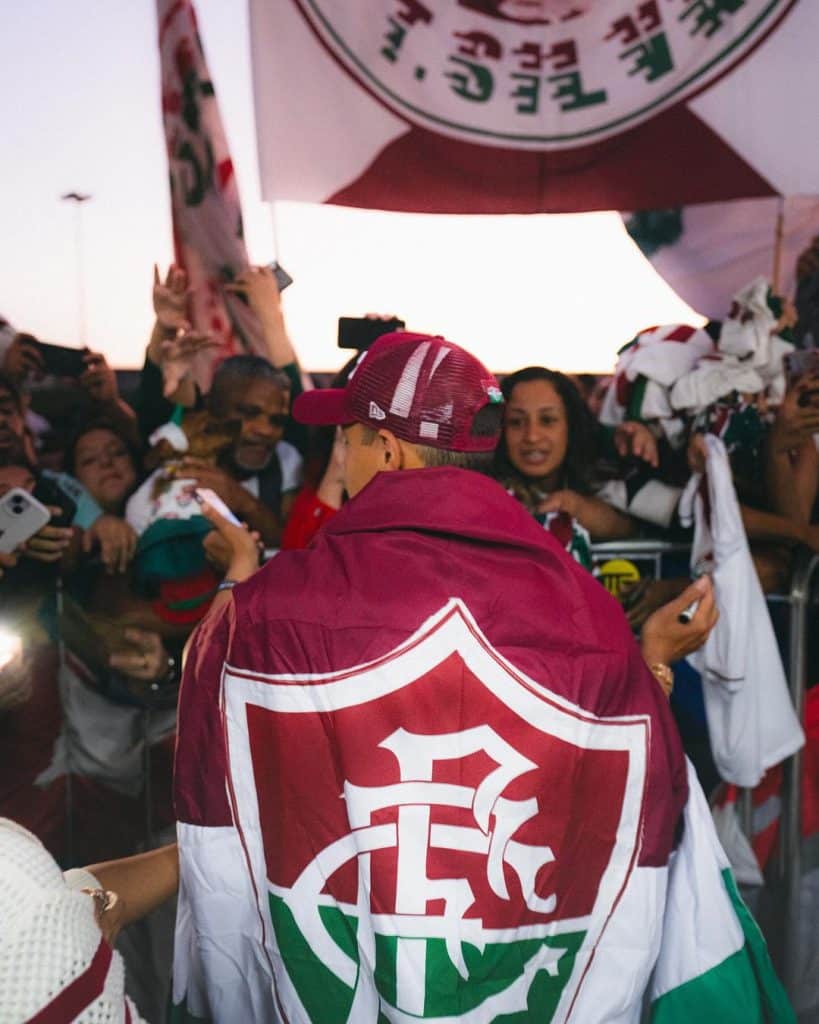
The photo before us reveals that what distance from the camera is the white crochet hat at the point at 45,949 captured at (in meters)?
0.86

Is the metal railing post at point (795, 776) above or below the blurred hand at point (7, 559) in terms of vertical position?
below

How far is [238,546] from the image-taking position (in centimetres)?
205

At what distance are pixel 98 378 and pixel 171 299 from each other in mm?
501

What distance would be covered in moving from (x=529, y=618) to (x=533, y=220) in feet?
7.27

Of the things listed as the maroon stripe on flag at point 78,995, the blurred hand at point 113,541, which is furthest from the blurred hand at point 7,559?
the maroon stripe on flag at point 78,995

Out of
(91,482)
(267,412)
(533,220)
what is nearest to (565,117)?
(533,220)

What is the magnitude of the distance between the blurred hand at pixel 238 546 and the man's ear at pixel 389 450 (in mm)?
418

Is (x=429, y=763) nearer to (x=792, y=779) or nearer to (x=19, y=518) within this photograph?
(x=19, y=518)

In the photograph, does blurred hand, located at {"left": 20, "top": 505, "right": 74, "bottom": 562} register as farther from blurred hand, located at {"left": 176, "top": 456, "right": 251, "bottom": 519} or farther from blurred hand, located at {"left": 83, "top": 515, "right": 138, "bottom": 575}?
blurred hand, located at {"left": 176, "top": 456, "right": 251, "bottom": 519}

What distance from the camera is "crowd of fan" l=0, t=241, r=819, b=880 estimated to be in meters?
2.94

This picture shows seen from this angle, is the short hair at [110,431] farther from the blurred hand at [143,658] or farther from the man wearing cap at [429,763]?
the man wearing cap at [429,763]

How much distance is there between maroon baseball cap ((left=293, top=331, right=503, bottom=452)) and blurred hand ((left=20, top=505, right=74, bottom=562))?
133cm

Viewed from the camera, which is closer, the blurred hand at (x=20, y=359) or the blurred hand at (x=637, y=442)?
the blurred hand at (x=637, y=442)

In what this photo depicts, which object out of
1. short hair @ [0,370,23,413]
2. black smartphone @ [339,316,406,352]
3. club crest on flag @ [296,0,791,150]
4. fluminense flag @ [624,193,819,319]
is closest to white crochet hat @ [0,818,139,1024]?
black smartphone @ [339,316,406,352]
